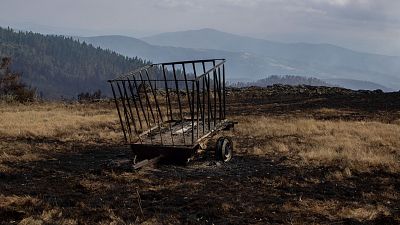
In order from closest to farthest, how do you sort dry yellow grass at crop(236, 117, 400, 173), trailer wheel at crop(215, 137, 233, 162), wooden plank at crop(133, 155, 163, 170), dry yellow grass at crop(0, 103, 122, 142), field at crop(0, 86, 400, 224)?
1. field at crop(0, 86, 400, 224)
2. wooden plank at crop(133, 155, 163, 170)
3. trailer wheel at crop(215, 137, 233, 162)
4. dry yellow grass at crop(236, 117, 400, 173)
5. dry yellow grass at crop(0, 103, 122, 142)

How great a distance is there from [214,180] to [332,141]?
7904 millimetres

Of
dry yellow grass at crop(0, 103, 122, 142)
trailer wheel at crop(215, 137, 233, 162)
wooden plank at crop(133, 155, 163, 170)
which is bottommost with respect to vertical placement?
dry yellow grass at crop(0, 103, 122, 142)

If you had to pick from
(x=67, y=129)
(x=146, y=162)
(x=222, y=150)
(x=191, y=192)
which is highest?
(x=222, y=150)

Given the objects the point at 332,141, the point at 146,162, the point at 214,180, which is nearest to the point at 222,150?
the point at 214,180

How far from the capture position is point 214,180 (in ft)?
38.1

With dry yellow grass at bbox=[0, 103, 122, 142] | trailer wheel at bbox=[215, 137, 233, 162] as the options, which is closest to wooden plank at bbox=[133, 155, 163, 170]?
trailer wheel at bbox=[215, 137, 233, 162]

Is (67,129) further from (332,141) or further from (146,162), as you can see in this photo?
(332,141)

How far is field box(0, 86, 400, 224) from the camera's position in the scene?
867cm

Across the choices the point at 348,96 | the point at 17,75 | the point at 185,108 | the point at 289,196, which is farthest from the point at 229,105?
the point at 17,75

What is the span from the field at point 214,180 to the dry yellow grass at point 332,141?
4cm

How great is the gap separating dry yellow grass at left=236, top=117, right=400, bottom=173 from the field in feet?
0.14

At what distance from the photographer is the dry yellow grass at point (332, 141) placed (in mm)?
13891

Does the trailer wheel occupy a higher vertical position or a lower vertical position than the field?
higher

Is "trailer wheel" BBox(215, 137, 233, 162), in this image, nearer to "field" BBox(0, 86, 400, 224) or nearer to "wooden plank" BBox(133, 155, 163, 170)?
"field" BBox(0, 86, 400, 224)
